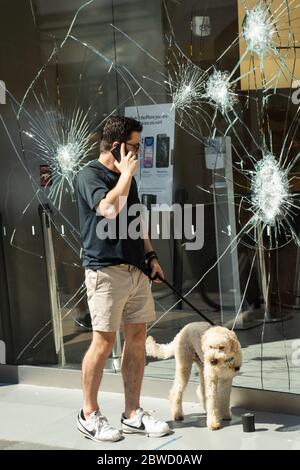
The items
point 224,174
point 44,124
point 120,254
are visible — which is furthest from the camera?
point 44,124

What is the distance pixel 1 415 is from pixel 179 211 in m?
1.98

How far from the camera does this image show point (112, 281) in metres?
5.56

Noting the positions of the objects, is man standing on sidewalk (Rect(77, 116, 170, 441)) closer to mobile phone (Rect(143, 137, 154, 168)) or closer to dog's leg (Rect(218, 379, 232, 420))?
dog's leg (Rect(218, 379, 232, 420))

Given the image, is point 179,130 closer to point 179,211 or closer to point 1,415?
point 179,211

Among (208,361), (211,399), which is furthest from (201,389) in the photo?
(208,361)

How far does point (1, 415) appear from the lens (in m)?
6.44

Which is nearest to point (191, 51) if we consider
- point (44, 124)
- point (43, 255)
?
point (44, 124)

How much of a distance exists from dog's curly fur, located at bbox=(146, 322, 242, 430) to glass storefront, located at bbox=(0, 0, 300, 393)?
485mm

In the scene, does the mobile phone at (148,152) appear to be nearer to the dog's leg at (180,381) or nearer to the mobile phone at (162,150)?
the mobile phone at (162,150)

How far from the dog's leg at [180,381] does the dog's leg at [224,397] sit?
264 millimetres

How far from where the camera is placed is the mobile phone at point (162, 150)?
6.61m

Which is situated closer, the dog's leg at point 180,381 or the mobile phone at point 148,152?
the dog's leg at point 180,381

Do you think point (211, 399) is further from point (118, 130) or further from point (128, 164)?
point (118, 130)

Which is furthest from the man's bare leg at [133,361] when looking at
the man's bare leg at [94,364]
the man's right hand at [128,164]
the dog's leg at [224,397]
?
the man's right hand at [128,164]
